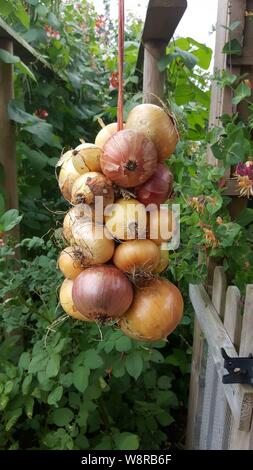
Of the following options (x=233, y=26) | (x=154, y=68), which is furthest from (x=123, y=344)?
(x=233, y=26)

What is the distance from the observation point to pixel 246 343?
2.81 feet

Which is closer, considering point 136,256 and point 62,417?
point 136,256

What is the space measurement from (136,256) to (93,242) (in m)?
0.07

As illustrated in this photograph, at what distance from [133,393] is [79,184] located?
1216 mm

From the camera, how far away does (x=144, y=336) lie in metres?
0.59

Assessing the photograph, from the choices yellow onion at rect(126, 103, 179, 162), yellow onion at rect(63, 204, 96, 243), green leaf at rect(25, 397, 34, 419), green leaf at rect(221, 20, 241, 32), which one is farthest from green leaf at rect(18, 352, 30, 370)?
green leaf at rect(221, 20, 241, 32)

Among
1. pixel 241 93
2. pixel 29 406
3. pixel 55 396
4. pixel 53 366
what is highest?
pixel 241 93

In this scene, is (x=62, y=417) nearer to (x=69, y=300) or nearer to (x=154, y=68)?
(x=69, y=300)

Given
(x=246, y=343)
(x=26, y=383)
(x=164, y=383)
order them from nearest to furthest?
1. (x=246, y=343)
2. (x=26, y=383)
3. (x=164, y=383)

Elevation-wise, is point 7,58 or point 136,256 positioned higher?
point 7,58

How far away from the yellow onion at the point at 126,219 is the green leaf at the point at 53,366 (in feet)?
2.17

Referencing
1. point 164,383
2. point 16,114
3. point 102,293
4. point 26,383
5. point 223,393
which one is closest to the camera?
point 102,293

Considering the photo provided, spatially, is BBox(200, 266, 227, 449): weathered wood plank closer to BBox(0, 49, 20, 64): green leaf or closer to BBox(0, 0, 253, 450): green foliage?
BBox(0, 0, 253, 450): green foliage

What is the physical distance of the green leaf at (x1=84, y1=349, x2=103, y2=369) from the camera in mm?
1137
